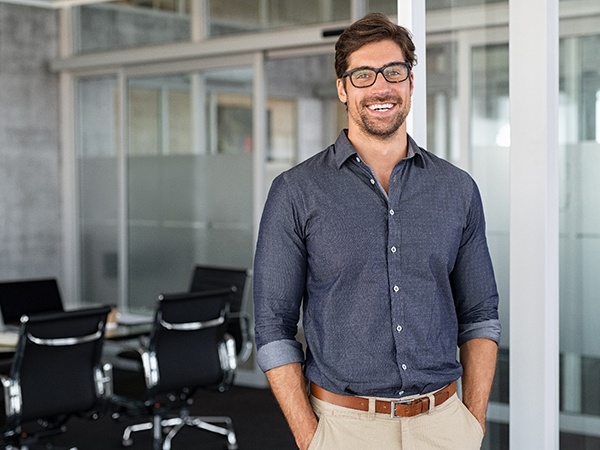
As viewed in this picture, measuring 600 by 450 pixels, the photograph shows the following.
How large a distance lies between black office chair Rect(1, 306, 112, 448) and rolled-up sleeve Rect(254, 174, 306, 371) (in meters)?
2.44

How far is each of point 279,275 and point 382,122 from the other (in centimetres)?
43

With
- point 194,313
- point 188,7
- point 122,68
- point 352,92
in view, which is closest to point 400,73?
point 352,92

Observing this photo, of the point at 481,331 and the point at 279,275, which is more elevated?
the point at 279,275

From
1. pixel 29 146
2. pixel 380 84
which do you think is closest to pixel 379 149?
pixel 380 84

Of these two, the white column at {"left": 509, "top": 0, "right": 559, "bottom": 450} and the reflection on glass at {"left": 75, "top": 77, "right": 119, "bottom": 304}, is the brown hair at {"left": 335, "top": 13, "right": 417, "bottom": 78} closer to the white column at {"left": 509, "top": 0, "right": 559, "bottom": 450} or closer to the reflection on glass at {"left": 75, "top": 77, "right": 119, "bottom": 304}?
the white column at {"left": 509, "top": 0, "right": 559, "bottom": 450}

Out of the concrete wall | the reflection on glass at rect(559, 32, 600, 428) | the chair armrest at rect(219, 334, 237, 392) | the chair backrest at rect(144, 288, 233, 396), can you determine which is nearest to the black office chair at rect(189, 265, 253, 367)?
the chair armrest at rect(219, 334, 237, 392)

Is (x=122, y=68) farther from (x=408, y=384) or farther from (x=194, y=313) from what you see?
(x=408, y=384)

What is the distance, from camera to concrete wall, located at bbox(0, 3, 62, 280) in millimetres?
8906

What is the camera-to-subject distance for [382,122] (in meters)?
2.25

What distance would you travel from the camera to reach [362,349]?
2.24 metres

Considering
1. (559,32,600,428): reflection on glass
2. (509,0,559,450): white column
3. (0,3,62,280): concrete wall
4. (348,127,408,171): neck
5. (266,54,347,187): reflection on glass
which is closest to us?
(348,127,408,171): neck

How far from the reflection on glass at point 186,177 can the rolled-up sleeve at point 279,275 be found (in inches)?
224

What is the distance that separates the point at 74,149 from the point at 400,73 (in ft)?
24.8

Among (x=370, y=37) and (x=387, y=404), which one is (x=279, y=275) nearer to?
(x=387, y=404)
